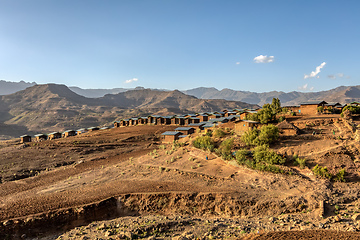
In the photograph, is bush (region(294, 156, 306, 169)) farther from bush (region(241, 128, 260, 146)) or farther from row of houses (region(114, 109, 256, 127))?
row of houses (region(114, 109, 256, 127))

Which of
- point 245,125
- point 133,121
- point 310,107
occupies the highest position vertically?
point 310,107

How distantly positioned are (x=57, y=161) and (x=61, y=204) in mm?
16697

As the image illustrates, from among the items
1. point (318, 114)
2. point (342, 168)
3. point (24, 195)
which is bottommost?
point (24, 195)

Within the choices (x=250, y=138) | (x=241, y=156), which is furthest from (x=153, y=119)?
(x=241, y=156)

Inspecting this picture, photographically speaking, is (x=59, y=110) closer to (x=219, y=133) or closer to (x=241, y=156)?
(x=219, y=133)

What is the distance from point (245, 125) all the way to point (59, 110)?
111505 millimetres

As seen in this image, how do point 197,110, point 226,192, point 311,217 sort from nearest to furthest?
point 311,217
point 226,192
point 197,110

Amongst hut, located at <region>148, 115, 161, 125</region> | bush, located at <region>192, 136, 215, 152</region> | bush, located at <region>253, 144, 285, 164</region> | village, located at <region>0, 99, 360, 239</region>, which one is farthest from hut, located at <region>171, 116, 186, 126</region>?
bush, located at <region>253, 144, 285, 164</region>

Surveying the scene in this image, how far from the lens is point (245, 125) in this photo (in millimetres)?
24438

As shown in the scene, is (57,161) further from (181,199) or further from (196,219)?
(196,219)

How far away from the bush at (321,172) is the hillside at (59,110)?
90509 millimetres

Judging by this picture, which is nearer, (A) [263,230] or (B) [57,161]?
(A) [263,230]

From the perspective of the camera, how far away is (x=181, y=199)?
1471 cm

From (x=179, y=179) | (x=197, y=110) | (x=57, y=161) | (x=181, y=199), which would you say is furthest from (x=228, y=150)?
(x=197, y=110)
